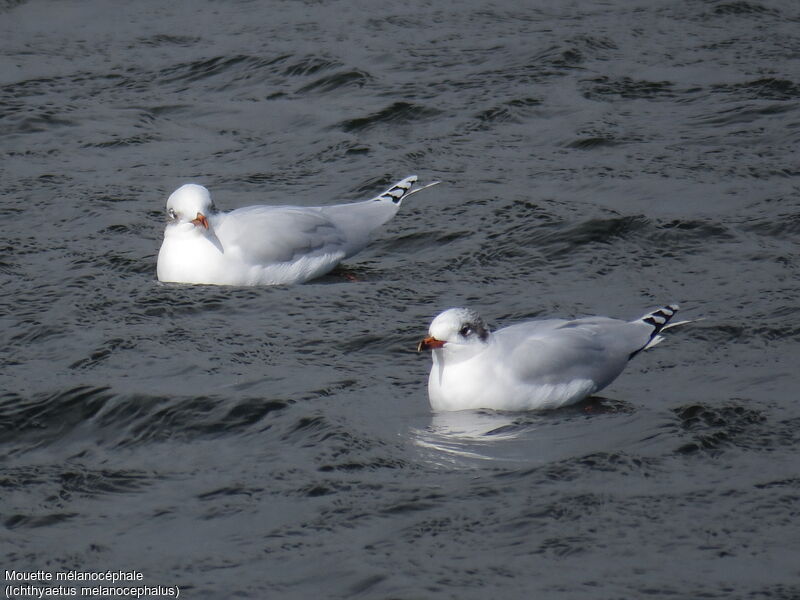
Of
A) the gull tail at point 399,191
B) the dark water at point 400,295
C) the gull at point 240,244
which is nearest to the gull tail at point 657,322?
the dark water at point 400,295

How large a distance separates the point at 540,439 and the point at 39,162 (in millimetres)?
6403

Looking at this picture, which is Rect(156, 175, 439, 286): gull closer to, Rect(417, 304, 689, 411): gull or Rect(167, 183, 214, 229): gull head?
Rect(167, 183, 214, 229): gull head

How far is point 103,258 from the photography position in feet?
35.7

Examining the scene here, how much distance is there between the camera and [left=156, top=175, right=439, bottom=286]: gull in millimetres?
10305

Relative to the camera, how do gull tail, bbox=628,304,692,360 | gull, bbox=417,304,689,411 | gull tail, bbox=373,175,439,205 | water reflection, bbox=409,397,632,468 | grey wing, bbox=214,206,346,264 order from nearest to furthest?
1. water reflection, bbox=409,397,632,468
2. gull, bbox=417,304,689,411
3. gull tail, bbox=628,304,692,360
4. grey wing, bbox=214,206,346,264
5. gull tail, bbox=373,175,439,205

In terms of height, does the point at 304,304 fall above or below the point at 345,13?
below

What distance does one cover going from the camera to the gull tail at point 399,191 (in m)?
11.6

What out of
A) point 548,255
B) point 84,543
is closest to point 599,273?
point 548,255

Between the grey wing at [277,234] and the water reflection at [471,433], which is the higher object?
the grey wing at [277,234]

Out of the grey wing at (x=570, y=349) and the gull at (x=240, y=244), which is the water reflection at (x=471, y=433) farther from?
the gull at (x=240, y=244)

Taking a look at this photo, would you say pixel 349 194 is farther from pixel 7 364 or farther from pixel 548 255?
pixel 7 364

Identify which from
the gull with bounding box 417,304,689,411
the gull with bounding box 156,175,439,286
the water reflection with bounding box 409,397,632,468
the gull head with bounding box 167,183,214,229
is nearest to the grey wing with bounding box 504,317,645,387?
the gull with bounding box 417,304,689,411

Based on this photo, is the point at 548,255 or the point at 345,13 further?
the point at 345,13

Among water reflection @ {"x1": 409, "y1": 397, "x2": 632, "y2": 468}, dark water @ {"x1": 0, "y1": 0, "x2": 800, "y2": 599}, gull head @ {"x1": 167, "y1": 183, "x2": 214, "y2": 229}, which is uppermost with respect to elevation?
gull head @ {"x1": 167, "y1": 183, "x2": 214, "y2": 229}
